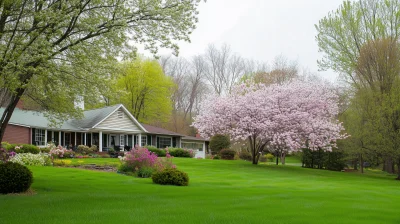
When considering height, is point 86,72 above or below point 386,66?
below

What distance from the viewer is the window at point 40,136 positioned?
33.4 m

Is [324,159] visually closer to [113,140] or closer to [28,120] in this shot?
[113,140]

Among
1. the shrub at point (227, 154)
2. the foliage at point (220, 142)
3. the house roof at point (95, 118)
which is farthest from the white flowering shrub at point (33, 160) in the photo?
the foliage at point (220, 142)

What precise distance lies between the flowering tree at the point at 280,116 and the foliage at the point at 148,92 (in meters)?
20.5

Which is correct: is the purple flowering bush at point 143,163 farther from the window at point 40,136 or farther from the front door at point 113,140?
the front door at point 113,140

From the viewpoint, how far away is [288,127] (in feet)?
90.9

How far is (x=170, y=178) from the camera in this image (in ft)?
48.8

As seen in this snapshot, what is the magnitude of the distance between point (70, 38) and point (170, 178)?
20.5ft

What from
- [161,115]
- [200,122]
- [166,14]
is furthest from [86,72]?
[161,115]

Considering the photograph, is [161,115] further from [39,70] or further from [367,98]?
[39,70]

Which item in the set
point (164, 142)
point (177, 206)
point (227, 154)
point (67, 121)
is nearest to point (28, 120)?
point (67, 121)

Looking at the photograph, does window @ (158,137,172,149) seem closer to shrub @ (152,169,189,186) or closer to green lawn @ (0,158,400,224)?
shrub @ (152,169,189,186)

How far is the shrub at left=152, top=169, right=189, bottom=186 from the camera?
14852 mm

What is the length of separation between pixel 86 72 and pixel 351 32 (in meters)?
27.0
